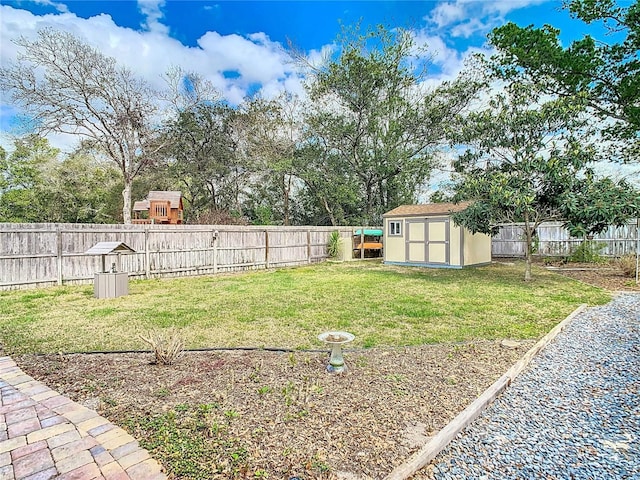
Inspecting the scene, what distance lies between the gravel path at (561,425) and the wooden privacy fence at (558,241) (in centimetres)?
850

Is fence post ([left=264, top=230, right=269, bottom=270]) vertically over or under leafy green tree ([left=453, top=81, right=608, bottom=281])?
under

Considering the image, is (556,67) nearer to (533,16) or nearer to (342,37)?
(533,16)

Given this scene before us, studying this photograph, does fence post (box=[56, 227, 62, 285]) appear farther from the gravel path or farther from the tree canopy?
the tree canopy

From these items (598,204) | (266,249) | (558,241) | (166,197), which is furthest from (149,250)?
(558,241)

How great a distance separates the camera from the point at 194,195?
20.3 metres

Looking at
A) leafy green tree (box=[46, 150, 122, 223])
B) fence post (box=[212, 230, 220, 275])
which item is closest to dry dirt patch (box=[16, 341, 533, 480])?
fence post (box=[212, 230, 220, 275])

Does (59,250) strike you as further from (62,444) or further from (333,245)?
(333,245)

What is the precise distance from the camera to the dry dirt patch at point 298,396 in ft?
6.26

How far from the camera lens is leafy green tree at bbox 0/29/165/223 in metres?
11.7

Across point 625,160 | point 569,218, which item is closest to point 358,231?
point 569,218

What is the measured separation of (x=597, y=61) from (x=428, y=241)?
23.0ft

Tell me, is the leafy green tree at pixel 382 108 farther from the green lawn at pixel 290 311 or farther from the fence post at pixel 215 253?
the green lawn at pixel 290 311

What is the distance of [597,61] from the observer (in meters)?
10.1

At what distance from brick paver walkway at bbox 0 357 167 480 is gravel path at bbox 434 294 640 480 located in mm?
1655
